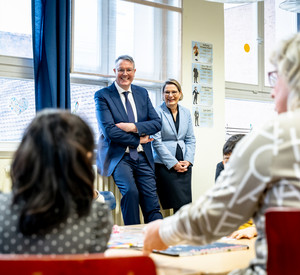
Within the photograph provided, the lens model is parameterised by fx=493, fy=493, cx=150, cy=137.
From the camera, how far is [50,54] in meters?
4.39

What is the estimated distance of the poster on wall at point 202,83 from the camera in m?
5.59

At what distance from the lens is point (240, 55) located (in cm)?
625

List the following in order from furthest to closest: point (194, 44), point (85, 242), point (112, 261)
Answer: point (194, 44), point (85, 242), point (112, 261)

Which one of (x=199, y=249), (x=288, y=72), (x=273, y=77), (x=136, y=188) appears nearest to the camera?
(x=288, y=72)

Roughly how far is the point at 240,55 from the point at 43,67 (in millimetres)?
2827

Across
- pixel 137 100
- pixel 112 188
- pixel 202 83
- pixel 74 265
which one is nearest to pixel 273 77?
pixel 74 265

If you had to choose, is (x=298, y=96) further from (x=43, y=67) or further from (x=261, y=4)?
(x=261, y=4)

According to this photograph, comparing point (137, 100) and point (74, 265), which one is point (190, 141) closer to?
point (137, 100)

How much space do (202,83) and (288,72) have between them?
14.7ft

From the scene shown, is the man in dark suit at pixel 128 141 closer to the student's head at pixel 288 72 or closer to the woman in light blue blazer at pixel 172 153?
the woman in light blue blazer at pixel 172 153

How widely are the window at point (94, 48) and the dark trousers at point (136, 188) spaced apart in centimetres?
46

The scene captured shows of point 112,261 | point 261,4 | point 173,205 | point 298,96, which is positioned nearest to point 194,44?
point 261,4

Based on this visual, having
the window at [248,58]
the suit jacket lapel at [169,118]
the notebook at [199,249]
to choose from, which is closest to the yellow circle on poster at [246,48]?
the window at [248,58]

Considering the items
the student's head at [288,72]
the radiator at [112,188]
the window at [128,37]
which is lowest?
the radiator at [112,188]
